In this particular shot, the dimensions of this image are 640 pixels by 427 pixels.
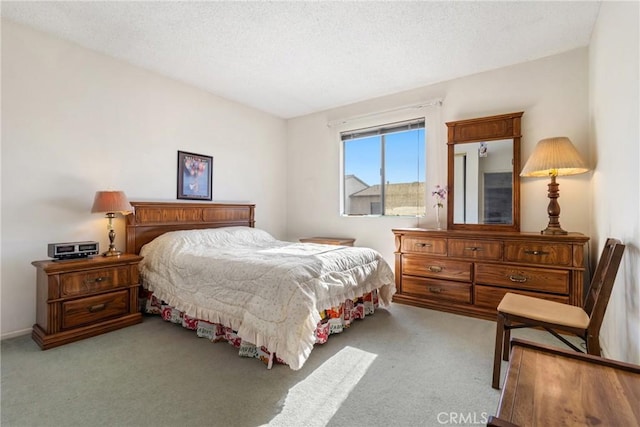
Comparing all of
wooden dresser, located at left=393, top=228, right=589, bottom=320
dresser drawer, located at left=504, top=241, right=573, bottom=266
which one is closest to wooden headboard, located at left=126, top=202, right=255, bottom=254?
wooden dresser, located at left=393, top=228, right=589, bottom=320

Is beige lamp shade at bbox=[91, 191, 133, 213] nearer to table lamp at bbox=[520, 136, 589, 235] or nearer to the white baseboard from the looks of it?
the white baseboard

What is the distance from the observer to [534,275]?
2.80m

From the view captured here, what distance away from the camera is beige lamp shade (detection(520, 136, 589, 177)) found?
2639 mm

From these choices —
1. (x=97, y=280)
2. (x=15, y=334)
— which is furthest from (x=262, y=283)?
(x=15, y=334)

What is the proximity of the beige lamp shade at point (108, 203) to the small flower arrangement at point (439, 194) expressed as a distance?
11.4 feet

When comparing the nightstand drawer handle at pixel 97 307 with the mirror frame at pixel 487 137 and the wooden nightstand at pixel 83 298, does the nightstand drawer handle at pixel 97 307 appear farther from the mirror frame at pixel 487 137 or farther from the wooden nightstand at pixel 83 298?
the mirror frame at pixel 487 137

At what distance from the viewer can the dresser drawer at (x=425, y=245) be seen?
3301mm

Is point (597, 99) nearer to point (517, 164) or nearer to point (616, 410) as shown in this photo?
point (517, 164)

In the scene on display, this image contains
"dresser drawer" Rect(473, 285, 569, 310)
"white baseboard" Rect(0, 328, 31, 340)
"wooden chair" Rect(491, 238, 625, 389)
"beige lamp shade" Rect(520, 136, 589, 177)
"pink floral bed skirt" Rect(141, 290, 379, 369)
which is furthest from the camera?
"dresser drawer" Rect(473, 285, 569, 310)

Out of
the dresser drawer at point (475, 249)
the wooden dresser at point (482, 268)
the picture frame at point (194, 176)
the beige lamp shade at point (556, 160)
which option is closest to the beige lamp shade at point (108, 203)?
the picture frame at point (194, 176)

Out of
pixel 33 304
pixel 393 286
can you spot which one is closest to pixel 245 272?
pixel 393 286

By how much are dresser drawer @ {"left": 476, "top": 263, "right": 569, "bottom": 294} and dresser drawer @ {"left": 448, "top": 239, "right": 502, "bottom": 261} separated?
0.10 meters

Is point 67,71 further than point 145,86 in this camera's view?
No

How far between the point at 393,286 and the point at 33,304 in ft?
11.3
